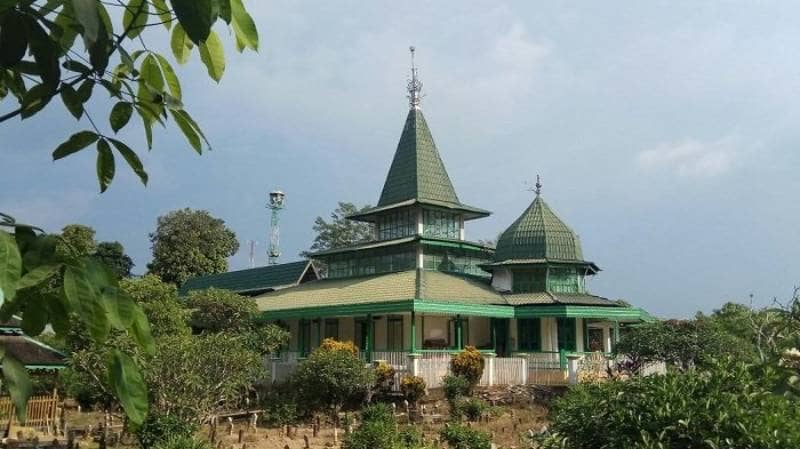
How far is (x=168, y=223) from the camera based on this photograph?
44.4m

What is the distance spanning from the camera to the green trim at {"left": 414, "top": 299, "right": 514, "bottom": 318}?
2295 centimetres

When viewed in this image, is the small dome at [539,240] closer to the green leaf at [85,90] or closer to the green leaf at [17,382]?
the green leaf at [85,90]

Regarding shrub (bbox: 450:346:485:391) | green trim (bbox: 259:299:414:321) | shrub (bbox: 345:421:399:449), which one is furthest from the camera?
green trim (bbox: 259:299:414:321)

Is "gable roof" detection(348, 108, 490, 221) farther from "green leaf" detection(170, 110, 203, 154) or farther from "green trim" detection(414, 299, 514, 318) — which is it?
"green leaf" detection(170, 110, 203, 154)

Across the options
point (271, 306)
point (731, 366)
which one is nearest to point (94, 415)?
point (271, 306)

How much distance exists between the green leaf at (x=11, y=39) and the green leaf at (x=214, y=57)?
54 cm

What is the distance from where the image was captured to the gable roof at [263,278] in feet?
112

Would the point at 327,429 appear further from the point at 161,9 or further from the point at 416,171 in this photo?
the point at 161,9

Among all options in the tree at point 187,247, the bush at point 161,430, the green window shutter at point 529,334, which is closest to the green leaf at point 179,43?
the bush at point 161,430

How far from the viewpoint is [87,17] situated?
4.82 feet

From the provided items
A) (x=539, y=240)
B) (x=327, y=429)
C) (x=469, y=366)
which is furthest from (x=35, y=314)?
(x=539, y=240)

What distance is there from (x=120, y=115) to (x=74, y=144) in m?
0.16

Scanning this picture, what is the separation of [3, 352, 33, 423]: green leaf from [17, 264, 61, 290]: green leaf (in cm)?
19

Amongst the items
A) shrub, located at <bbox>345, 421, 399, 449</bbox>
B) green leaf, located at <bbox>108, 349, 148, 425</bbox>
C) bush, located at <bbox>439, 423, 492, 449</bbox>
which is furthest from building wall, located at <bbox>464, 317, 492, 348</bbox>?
green leaf, located at <bbox>108, 349, 148, 425</bbox>
